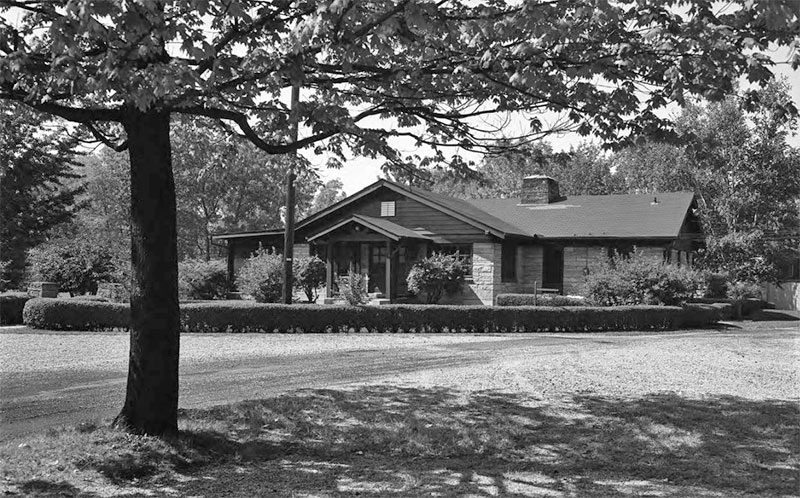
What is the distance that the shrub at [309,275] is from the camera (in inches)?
1048

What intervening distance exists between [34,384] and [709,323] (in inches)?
857

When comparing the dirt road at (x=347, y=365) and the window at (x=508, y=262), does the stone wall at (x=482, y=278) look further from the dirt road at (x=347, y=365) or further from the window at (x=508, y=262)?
the dirt road at (x=347, y=365)

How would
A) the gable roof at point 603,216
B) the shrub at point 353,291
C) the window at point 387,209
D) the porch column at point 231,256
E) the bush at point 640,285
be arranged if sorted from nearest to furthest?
the shrub at point 353,291
the bush at point 640,285
the gable roof at point 603,216
the window at point 387,209
the porch column at point 231,256

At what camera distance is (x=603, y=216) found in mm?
30781

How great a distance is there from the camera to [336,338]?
17.7 meters

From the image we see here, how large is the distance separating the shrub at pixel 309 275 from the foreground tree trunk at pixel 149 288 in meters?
19.6

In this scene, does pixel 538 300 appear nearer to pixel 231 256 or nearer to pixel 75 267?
pixel 231 256

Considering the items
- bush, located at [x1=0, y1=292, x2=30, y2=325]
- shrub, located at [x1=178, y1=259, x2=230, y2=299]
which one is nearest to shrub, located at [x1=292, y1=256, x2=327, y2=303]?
shrub, located at [x1=178, y1=259, x2=230, y2=299]

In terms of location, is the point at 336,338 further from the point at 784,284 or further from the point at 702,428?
the point at 784,284

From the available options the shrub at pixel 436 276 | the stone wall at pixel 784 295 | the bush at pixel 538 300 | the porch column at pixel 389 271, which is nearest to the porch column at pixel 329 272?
the porch column at pixel 389 271

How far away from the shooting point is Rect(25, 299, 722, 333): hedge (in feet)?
62.9

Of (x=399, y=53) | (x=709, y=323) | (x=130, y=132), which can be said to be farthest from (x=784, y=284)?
(x=130, y=132)

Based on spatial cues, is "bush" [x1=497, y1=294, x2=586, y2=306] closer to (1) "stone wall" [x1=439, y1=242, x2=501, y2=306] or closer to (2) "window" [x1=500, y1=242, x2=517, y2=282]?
(1) "stone wall" [x1=439, y1=242, x2=501, y2=306]

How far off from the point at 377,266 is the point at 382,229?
3455mm
